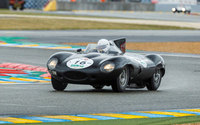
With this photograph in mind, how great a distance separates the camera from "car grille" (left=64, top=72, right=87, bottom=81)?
11.5m

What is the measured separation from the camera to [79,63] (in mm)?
11492

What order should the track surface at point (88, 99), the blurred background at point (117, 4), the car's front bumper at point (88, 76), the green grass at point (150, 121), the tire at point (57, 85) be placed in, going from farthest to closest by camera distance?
1. the blurred background at point (117, 4)
2. the tire at point (57, 85)
3. the car's front bumper at point (88, 76)
4. the track surface at point (88, 99)
5. the green grass at point (150, 121)

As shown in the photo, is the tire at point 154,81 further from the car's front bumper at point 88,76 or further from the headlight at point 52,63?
the headlight at point 52,63

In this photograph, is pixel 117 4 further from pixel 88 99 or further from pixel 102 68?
pixel 88 99

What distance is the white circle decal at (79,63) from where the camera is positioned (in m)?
11.5

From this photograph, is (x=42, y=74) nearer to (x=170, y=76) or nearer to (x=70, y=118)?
(x=170, y=76)

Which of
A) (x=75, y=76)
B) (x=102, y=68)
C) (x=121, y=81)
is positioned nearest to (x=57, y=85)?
(x=75, y=76)

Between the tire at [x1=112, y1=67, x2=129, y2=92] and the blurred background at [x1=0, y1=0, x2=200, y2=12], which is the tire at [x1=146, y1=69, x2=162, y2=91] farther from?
the blurred background at [x1=0, y1=0, x2=200, y2=12]

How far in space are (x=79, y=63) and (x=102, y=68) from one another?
47cm

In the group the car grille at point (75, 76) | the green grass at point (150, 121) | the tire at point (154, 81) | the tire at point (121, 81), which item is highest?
the green grass at point (150, 121)

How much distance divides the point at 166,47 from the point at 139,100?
59.8 feet

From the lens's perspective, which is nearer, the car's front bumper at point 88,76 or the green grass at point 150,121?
the green grass at point 150,121

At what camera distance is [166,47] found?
94.1ft

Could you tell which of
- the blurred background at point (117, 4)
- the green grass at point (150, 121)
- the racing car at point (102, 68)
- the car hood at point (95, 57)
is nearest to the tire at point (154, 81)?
the racing car at point (102, 68)
